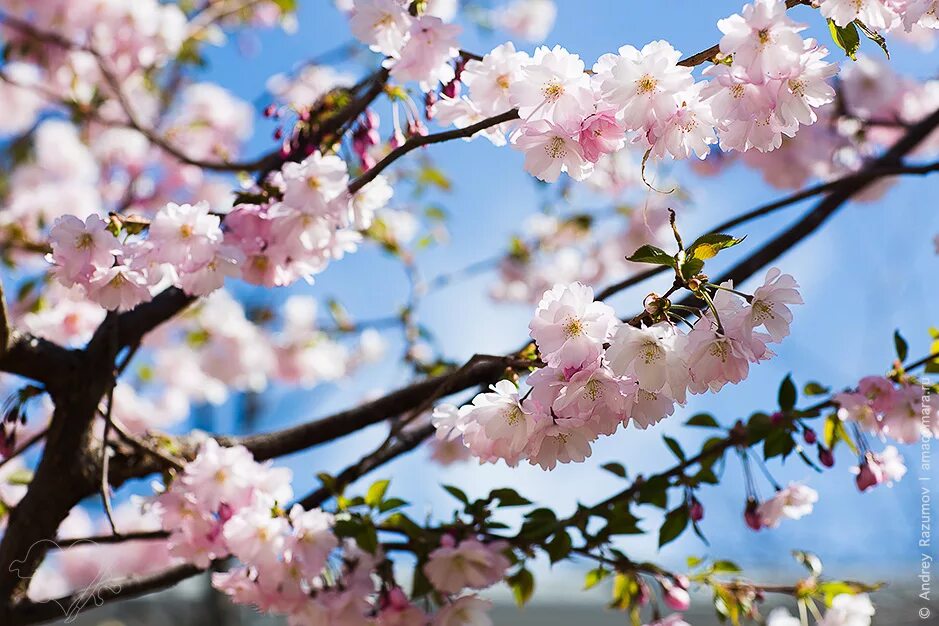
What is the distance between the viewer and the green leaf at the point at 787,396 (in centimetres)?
169

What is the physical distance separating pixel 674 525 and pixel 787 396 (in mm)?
320

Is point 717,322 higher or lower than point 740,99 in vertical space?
lower

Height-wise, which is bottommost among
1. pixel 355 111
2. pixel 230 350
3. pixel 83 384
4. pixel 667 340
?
pixel 667 340

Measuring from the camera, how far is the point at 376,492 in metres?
1.62

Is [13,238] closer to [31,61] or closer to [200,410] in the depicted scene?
[31,61]

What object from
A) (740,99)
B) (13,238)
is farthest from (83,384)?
(13,238)

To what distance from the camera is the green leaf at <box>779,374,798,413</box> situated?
1688mm

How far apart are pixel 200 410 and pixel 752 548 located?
4.20 meters

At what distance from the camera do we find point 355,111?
1.66m

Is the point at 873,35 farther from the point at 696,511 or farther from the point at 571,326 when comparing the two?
the point at 696,511

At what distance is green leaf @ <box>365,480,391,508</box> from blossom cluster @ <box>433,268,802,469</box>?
0.55 m

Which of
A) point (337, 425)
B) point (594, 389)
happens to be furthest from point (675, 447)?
point (594, 389)

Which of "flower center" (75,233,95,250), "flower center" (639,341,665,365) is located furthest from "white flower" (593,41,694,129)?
"flower center" (75,233,95,250)

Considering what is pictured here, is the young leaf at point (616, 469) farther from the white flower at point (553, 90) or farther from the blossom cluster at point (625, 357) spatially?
the white flower at point (553, 90)
